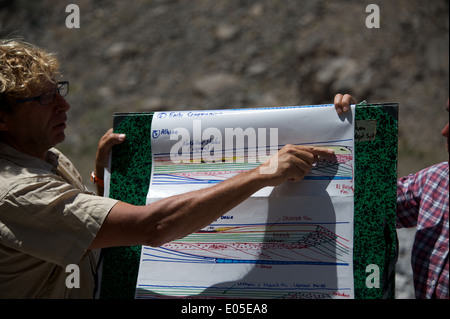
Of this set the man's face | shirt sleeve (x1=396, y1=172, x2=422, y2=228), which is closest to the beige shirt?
the man's face

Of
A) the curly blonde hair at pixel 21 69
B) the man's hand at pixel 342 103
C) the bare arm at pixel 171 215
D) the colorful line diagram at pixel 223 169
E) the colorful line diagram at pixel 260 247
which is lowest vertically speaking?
the colorful line diagram at pixel 260 247

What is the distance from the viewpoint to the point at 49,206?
5.82ft

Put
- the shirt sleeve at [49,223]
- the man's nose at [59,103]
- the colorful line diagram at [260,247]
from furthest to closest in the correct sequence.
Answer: the man's nose at [59,103]
the colorful line diagram at [260,247]
the shirt sleeve at [49,223]

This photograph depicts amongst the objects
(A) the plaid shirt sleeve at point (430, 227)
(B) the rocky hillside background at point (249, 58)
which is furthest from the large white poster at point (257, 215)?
(B) the rocky hillside background at point (249, 58)

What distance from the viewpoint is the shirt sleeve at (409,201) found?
Result: 2074mm

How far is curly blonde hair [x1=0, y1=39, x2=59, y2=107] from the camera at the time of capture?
1.94 metres

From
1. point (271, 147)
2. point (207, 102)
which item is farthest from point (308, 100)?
point (271, 147)

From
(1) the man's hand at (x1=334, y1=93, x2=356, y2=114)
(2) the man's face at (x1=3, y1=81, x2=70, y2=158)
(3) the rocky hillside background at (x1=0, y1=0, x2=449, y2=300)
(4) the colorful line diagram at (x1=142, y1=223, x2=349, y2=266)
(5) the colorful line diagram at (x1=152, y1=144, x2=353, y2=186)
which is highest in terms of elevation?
(3) the rocky hillside background at (x1=0, y1=0, x2=449, y2=300)

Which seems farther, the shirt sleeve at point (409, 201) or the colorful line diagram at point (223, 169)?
the shirt sleeve at point (409, 201)

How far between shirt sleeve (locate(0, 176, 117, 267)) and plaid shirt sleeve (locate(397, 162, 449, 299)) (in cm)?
123

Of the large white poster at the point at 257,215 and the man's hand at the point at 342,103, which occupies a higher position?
the man's hand at the point at 342,103

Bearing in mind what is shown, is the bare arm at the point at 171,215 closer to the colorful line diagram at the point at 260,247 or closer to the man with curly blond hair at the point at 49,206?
the man with curly blond hair at the point at 49,206

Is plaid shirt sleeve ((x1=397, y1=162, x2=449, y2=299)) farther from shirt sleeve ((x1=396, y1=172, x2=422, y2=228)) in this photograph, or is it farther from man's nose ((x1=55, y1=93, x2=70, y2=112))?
man's nose ((x1=55, y1=93, x2=70, y2=112))

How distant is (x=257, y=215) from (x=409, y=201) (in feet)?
2.14
